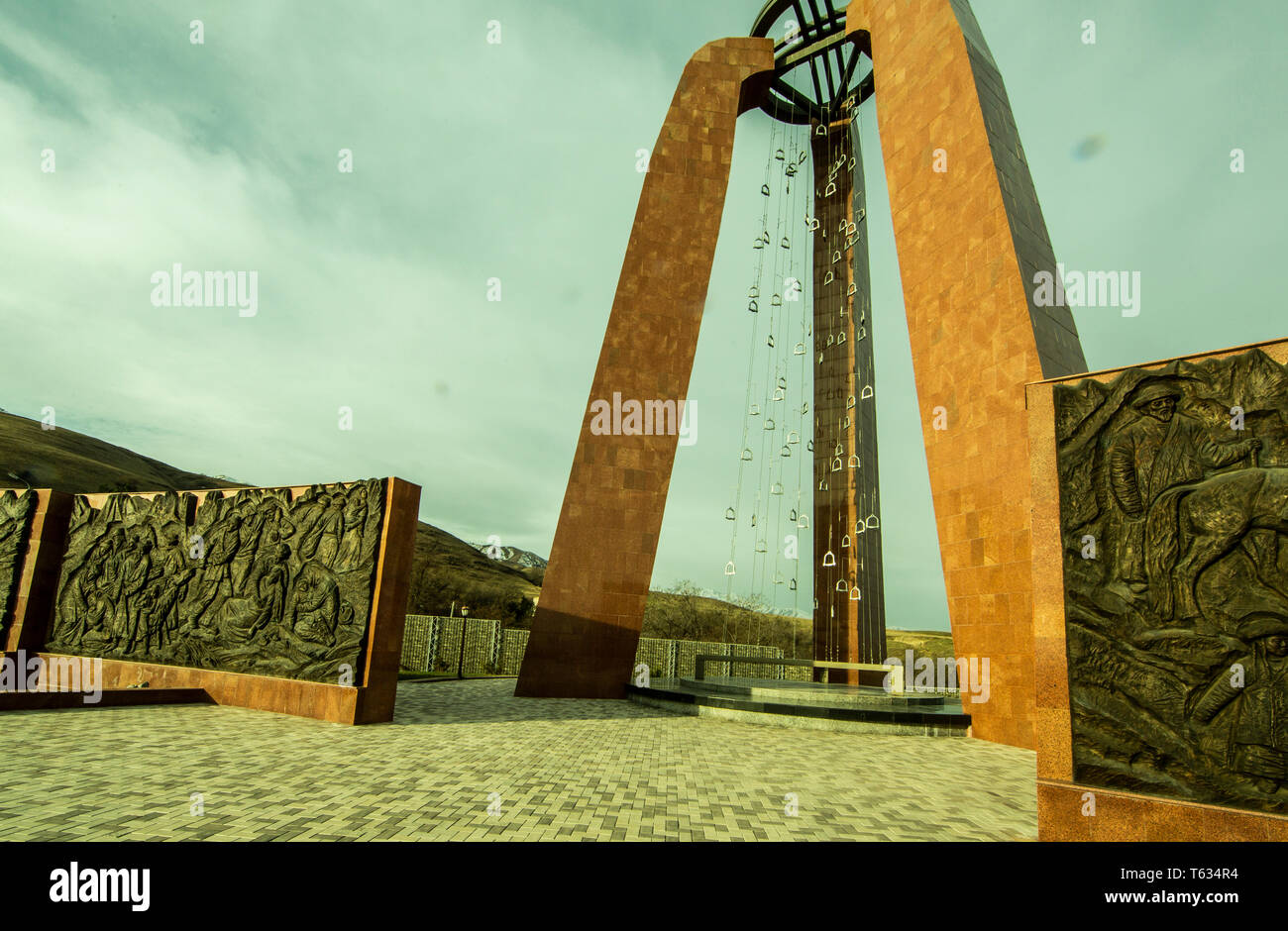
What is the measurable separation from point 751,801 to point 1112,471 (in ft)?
14.0

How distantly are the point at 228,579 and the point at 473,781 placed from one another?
7814 mm

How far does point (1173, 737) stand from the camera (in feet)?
15.3

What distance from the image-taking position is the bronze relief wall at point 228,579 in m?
10.3

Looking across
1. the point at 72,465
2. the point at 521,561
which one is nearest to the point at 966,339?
the point at 72,465

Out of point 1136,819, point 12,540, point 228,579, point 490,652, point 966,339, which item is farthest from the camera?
point 490,652

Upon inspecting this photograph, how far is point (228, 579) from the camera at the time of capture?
37.7 feet

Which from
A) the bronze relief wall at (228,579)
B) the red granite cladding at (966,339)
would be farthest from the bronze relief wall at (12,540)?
the red granite cladding at (966,339)

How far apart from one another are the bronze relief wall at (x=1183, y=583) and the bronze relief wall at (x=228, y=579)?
30.0ft

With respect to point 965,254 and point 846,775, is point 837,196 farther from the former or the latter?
point 846,775

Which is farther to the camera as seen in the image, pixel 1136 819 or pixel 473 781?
pixel 473 781

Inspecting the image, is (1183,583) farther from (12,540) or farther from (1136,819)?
(12,540)

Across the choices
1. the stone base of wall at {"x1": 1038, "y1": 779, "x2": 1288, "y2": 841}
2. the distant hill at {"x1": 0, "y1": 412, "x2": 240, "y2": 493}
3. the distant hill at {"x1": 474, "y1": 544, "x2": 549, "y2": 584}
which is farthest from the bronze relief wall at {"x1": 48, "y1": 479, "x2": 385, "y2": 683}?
the distant hill at {"x1": 474, "y1": 544, "x2": 549, "y2": 584}

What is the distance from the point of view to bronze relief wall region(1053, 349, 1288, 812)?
4438 millimetres
